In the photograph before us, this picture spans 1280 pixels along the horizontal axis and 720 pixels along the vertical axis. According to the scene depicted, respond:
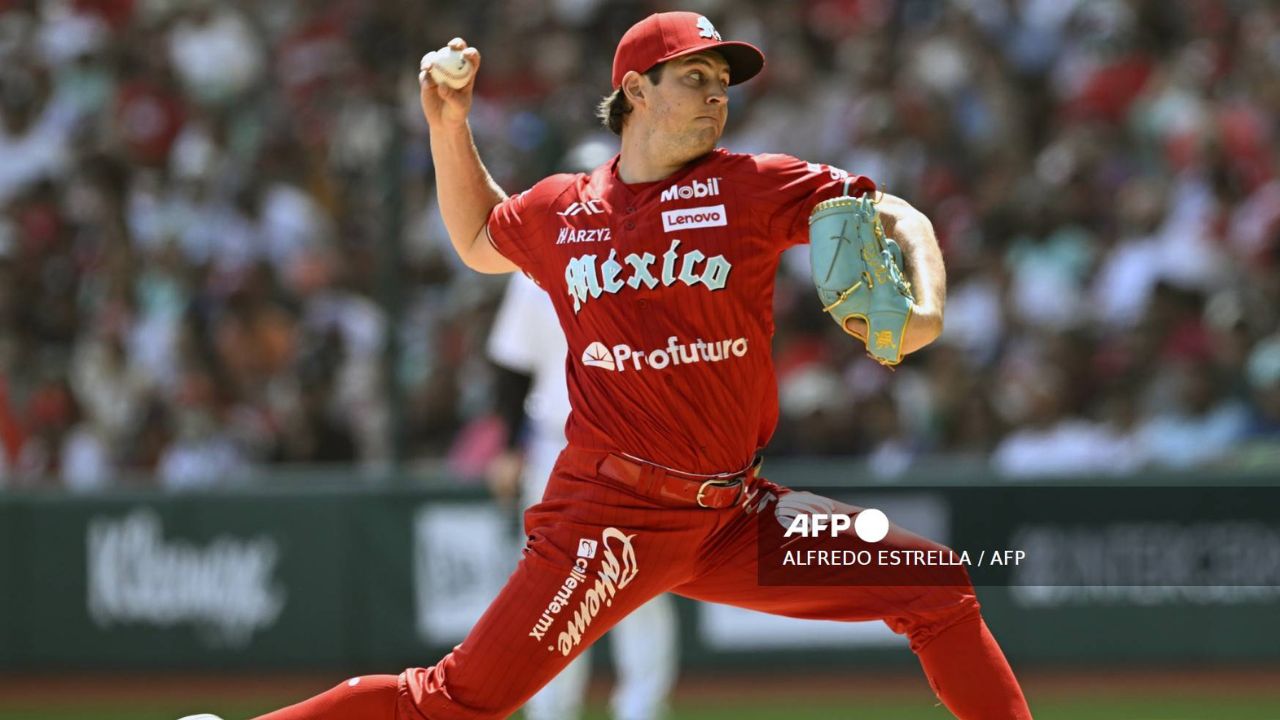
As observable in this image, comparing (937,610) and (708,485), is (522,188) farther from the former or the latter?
(937,610)

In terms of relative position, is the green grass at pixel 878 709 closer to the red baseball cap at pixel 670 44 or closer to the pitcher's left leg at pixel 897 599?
the pitcher's left leg at pixel 897 599

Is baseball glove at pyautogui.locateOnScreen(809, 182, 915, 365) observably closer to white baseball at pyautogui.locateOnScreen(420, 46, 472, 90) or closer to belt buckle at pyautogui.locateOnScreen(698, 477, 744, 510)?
belt buckle at pyautogui.locateOnScreen(698, 477, 744, 510)

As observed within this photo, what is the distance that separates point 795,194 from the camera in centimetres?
461

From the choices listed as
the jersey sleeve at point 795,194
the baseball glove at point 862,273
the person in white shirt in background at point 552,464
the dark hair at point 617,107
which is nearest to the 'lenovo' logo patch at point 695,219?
the jersey sleeve at point 795,194

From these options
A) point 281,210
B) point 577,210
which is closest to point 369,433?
point 281,210

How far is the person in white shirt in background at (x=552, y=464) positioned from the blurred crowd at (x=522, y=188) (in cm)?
284

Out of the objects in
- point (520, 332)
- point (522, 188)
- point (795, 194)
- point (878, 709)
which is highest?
point (522, 188)

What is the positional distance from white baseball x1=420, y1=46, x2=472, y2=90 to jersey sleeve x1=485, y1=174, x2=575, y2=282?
0.36 meters

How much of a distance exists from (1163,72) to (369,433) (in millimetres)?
5840

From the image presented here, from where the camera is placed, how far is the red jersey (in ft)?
15.0

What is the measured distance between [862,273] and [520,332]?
9.80ft

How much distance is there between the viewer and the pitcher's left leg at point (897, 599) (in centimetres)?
459

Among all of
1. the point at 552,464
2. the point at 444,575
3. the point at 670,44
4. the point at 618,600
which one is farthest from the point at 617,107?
the point at 444,575

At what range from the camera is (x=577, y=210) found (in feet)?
15.6
